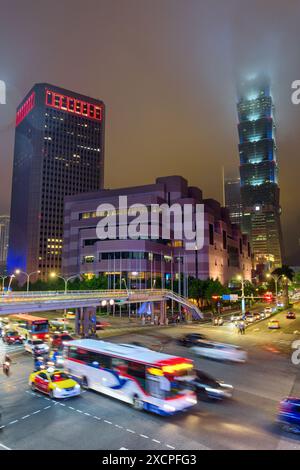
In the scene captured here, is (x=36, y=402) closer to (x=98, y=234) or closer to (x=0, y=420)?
(x=0, y=420)

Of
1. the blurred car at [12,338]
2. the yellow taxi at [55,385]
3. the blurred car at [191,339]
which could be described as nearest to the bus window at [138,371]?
the yellow taxi at [55,385]

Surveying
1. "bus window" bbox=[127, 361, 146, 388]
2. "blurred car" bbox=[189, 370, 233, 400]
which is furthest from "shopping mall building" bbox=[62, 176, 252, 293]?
"bus window" bbox=[127, 361, 146, 388]

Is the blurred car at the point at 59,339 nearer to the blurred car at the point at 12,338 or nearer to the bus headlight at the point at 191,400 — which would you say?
the blurred car at the point at 12,338

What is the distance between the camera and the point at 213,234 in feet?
381

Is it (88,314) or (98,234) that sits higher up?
(98,234)

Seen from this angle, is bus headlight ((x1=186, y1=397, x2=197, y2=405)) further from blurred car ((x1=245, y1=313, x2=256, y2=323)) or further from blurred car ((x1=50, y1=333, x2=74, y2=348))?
blurred car ((x1=245, y1=313, x2=256, y2=323))

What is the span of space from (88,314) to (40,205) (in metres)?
141

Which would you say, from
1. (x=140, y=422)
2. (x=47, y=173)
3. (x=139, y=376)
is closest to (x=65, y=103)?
(x=47, y=173)

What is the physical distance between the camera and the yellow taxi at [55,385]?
21031 millimetres

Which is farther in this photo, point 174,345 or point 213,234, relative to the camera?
point 213,234

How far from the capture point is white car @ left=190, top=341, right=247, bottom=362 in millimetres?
33188

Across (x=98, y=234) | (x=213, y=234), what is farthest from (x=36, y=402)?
(x=213, y=234)

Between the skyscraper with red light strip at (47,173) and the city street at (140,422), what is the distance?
15717cm
